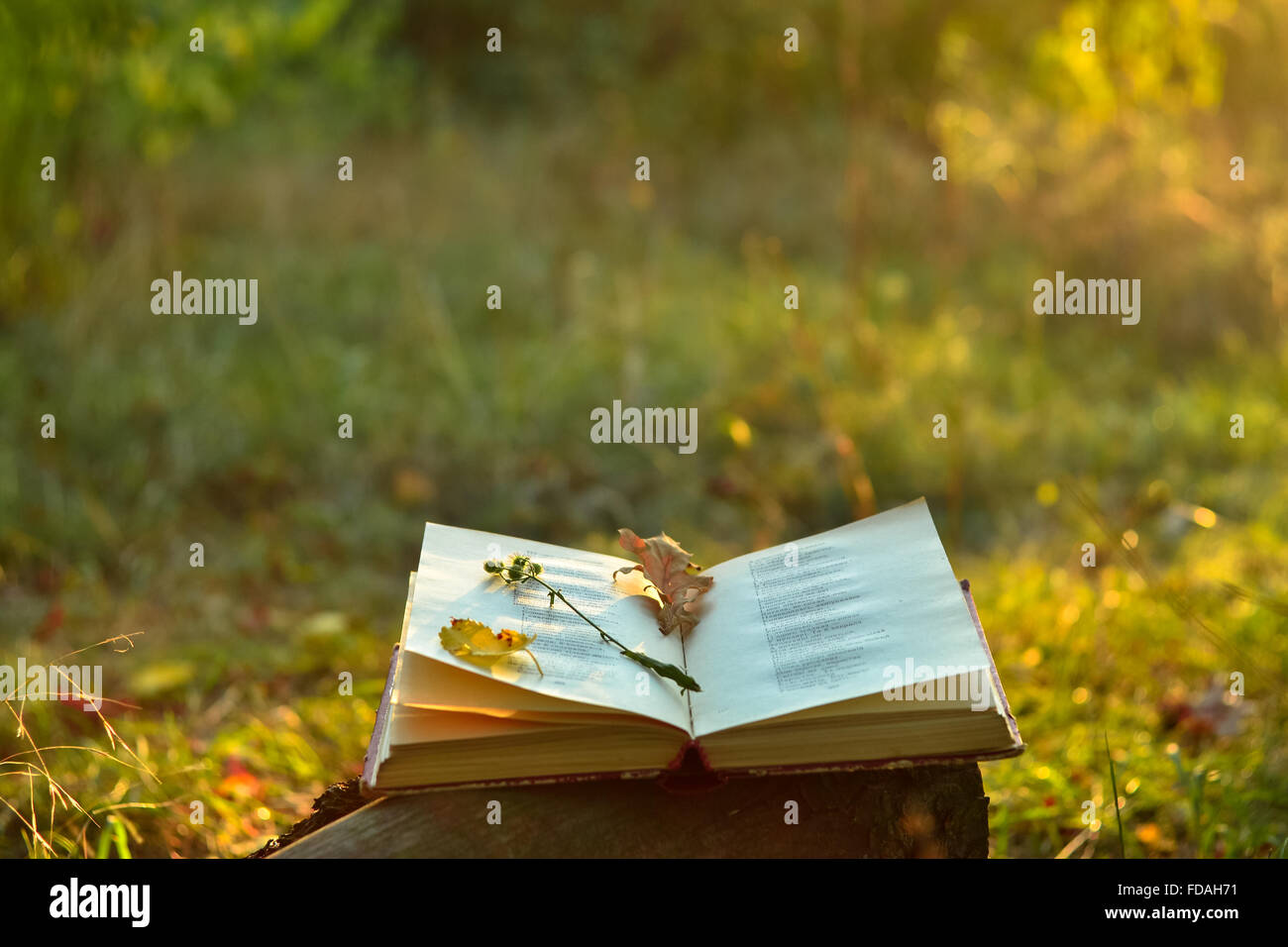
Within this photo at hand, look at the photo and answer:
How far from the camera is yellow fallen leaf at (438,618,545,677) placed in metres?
1.10

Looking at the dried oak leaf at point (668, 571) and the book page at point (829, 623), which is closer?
the book page at point (829, 623)

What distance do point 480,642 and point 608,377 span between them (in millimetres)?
3210

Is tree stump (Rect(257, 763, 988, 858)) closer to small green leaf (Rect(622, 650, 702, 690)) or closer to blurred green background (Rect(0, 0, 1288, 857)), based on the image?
small green leaf (Rect(622, 650, 702, 690))

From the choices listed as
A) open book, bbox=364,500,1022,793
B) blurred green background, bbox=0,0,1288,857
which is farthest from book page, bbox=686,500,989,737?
blurred green background, bbox=0,0,1288,857

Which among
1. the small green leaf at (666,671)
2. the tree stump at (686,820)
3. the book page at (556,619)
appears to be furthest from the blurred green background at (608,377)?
the small green leaf at (666,671)

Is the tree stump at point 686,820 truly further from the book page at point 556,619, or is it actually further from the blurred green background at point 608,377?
the blurred green background at point 608,377

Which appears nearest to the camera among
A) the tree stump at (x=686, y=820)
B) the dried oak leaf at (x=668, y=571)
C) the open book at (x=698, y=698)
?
the open book at (x=698, y=698)

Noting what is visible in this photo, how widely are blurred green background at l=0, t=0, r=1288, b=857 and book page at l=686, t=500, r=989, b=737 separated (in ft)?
1.80

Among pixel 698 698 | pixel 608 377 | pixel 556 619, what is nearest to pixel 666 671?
pixel 698 698

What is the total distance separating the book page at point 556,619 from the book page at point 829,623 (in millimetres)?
59

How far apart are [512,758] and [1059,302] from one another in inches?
187

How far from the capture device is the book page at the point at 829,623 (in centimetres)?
110

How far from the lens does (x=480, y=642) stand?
3.65 ft
